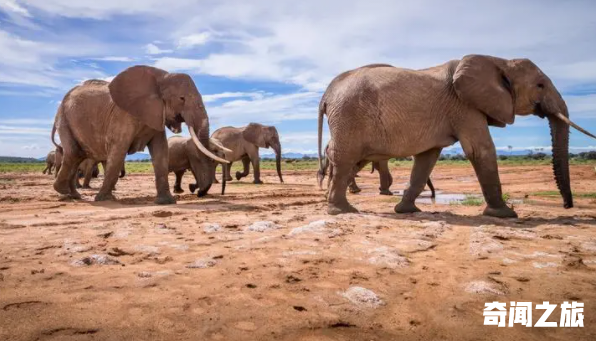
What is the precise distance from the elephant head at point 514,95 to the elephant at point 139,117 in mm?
4960

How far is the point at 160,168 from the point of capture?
31.9 ft

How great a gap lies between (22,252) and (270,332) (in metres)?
2.86

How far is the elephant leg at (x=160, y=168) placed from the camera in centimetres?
936

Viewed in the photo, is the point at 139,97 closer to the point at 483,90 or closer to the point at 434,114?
the point at 434,114

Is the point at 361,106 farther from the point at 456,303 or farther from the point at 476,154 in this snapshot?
the point at 456,303

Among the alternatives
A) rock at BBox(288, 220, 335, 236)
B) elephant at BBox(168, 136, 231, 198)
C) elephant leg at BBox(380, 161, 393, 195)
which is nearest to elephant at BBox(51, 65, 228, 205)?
elephant at BBox(168, 136, 231, 198)

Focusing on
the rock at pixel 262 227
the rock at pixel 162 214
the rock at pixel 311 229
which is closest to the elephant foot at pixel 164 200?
the rock at pixel 162 214

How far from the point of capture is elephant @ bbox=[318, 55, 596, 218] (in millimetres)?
6891

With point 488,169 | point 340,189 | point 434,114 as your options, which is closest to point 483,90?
point 434,114

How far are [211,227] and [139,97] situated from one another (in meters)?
5.02

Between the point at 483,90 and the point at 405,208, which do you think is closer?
the point at 483,90

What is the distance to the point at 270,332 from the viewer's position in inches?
100

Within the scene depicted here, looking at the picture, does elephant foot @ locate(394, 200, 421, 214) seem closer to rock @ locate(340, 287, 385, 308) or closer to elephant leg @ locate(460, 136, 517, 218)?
elephant leg @ locate(460, 136, 517, 218)

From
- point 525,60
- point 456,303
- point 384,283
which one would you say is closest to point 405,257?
point 384,283
